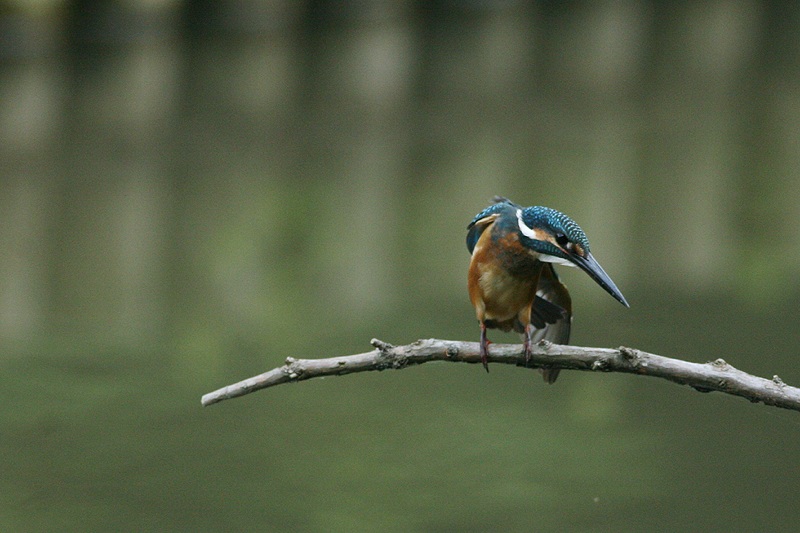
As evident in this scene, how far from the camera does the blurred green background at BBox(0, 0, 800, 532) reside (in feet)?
11.5

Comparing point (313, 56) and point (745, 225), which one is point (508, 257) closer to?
point (745, 225)

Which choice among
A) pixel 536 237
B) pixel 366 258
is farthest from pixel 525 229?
pixel 366 258

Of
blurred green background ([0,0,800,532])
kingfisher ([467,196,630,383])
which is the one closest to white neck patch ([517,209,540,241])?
kingfisher ([467,196,630,383])

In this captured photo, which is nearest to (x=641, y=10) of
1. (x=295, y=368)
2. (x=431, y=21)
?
(x=431, y=21)

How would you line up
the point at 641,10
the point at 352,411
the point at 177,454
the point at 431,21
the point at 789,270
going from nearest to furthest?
the point at 177,454 → the point at 352,411 → the point at 789,270 → the point at 431,21 → the point at 641,10

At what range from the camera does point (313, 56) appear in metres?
9.66

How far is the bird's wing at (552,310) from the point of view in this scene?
239 cm

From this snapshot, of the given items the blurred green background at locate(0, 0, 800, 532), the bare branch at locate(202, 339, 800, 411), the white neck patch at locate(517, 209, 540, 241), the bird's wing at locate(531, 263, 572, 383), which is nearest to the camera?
the bare branch at locate(202, 339, 800, 411)

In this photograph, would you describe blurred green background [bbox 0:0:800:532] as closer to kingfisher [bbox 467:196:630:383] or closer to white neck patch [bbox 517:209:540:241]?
kingfisher [bbox 467:196:630:383]

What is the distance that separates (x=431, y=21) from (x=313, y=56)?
169cm

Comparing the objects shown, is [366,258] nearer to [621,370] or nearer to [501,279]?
[501,279]

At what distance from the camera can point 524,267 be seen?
2205 millimetres

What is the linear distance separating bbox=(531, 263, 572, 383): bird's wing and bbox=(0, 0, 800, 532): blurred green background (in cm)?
104

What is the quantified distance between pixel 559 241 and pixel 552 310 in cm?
39
